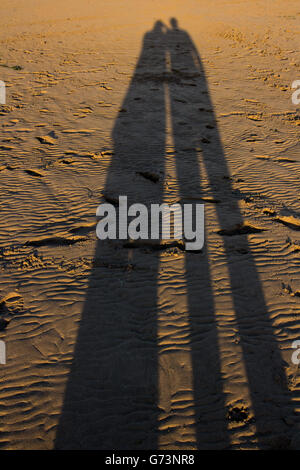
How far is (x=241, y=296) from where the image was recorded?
13.1ft

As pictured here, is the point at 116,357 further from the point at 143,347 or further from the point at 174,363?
the point at 174,363

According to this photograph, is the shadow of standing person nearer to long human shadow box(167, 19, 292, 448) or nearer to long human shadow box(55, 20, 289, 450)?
long human shadow box(55, 20, 289, 450)

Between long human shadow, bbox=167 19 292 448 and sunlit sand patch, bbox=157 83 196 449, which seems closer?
sunlit sand patch, bbox=157 83 196 449

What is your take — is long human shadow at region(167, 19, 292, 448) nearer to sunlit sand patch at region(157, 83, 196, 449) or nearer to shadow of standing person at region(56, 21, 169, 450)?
sunlit sand patch at region(157, 83, 196, 449)

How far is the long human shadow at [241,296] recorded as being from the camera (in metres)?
3.02

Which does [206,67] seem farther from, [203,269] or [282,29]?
[203,269]

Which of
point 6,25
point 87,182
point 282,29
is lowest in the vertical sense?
point 87,182

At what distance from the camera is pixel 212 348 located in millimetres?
3479

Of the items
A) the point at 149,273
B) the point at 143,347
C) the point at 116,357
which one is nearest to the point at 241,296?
the point at 149,273

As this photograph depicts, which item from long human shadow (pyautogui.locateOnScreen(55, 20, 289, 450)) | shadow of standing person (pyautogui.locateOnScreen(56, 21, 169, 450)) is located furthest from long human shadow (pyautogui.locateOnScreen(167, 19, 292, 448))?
shadow of standing person (pyautogui.locateOnScreen(56, 21, 169, 450))

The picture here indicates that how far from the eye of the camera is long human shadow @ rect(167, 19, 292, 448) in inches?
119

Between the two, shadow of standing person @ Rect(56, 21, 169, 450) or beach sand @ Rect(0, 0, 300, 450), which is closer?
shadow of standing person @ Rect(56, 21, 169, 450)
